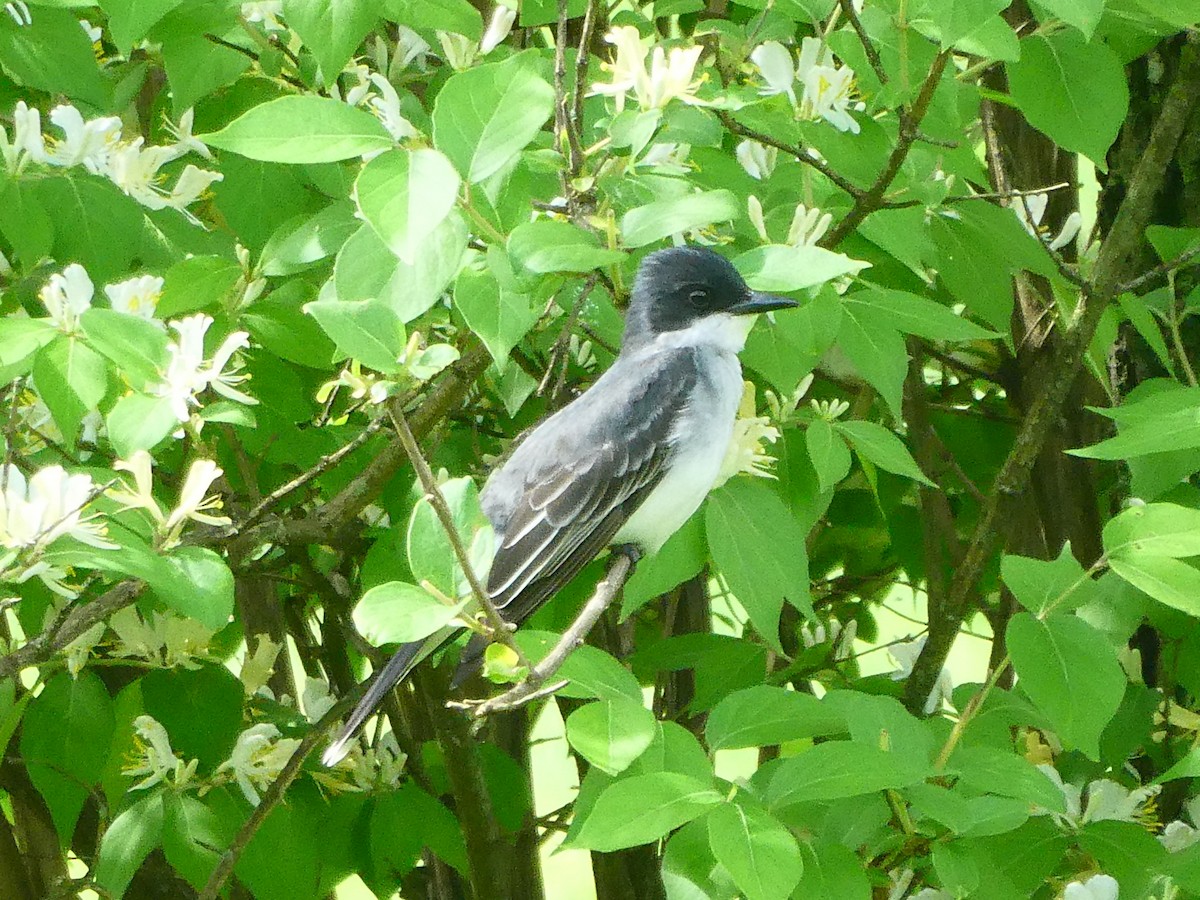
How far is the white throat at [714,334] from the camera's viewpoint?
8.19 ft

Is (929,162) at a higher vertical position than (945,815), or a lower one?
higher

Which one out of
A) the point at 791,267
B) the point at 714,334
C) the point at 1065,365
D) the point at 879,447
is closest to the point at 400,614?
the point at 791,267

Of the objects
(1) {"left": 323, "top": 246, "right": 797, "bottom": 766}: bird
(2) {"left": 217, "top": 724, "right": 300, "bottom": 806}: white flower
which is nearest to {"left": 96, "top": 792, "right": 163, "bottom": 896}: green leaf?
(2) {"left": 217, "top": 724, "right": 300, "bottom": 806}: white flower

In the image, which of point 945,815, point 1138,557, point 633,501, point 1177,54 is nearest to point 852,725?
point 945,815

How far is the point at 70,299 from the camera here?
184cm

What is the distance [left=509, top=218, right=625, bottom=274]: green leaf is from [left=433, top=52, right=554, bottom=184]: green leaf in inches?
2.8

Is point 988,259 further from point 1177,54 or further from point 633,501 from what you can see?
point 1177,54

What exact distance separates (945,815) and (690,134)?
873mm

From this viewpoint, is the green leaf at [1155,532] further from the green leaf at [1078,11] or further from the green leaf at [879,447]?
the green leaf at [1078,11]

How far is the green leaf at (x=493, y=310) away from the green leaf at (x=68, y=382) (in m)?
0.47

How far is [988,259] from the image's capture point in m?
2.43

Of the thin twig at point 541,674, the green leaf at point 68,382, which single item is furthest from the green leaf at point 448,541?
the green leaf at point 68,382

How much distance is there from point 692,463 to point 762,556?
31 cm

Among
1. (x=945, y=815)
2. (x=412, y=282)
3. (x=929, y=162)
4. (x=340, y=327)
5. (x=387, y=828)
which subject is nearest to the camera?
(x=340, y=327)
